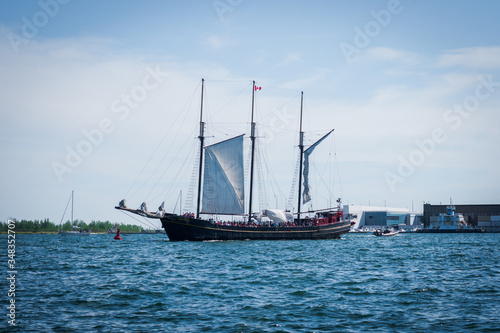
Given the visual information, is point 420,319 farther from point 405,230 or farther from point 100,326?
point 405,230

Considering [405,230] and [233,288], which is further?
[405,230]

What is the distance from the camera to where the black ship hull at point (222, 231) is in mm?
74438

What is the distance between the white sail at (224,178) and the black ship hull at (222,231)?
3.23 metres

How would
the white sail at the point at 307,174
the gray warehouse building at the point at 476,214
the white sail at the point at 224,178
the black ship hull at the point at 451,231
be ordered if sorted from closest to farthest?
the white sail at the point at 224,178 → the white sail at the point at 307,174 → the black ship hull at the point at 451,231 → the gray warehouse building at the point at 476,214

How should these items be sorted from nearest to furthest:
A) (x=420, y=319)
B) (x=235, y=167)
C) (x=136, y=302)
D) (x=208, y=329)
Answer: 1. (x=208, y=329)
2. (x=420, y=319)
3. (x=136, y=302)
4. (x=235, y=167)

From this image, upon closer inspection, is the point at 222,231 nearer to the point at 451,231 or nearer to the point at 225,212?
the point at 225,212

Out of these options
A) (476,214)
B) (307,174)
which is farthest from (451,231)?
(307,174)

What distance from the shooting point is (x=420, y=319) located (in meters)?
19.9

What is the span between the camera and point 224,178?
7881 centimetres

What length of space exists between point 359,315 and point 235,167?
6063 cm

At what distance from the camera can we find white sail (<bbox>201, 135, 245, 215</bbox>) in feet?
255

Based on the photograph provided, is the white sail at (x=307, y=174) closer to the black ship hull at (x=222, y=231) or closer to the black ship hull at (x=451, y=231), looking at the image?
the black ship hull at (x=222, y=231)

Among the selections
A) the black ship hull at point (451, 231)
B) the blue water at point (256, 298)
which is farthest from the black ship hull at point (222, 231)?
the black ship hull at point (451, 231)

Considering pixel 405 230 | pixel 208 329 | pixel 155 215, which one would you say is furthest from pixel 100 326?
pixel 405 230
